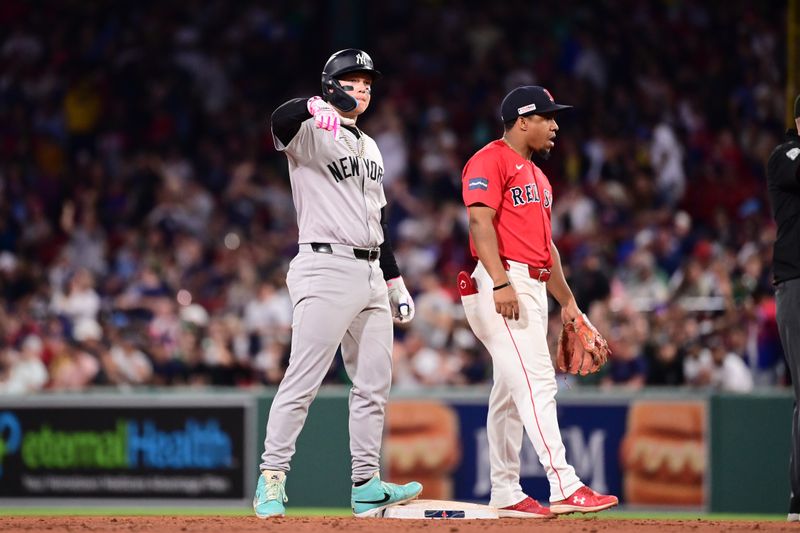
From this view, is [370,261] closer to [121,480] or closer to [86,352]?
[121,480]

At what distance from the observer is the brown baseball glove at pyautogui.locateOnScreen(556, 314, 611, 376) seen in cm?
664

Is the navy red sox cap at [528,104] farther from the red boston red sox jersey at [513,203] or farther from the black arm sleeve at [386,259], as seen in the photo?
the black arm sleeve at [386,259]

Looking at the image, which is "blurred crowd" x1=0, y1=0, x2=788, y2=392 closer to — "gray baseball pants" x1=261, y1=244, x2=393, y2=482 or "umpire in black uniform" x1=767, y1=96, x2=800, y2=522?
"umpire in black uniform" x1=767, y1=96, x2=800, y2=522

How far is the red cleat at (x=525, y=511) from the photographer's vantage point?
6320mm

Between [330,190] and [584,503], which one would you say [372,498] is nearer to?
[584,503]

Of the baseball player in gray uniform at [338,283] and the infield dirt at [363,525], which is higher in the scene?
the baseball player in gray uniform at [338,283]

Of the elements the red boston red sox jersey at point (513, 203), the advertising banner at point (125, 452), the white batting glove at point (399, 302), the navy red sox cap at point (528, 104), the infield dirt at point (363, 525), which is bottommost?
the advertising banner at point (125, 452)

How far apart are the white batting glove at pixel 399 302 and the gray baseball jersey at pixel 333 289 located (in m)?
0.16

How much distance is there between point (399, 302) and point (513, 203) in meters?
0.77

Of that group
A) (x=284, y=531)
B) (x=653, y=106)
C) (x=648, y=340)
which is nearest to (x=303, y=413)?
(x=284, y=531)

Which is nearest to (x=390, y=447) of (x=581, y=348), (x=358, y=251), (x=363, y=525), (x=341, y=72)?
(x=581, y=348)

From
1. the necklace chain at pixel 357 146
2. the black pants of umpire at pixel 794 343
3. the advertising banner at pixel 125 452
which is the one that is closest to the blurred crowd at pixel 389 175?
the advertising banner at pixel 125 452

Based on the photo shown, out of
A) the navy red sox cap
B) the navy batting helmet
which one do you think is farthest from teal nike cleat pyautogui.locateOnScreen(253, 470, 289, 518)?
the navy red sox cap

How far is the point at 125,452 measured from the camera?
11492mm
